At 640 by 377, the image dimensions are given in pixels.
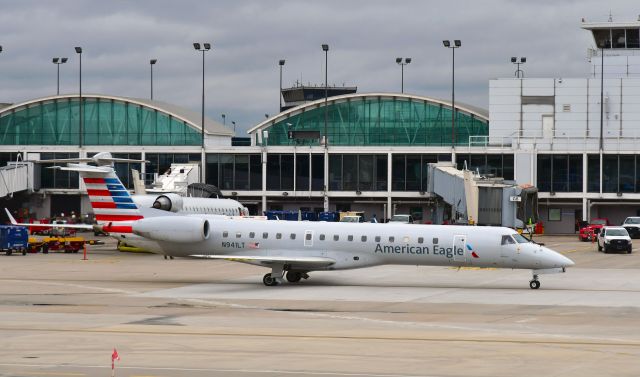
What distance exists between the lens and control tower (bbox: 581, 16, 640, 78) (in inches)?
3708

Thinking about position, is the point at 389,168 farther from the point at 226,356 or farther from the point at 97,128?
the point at 226,356

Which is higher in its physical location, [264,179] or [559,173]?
[559,173]

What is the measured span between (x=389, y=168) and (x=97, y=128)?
29.7m

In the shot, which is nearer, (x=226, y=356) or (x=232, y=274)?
(x=226, y=356)

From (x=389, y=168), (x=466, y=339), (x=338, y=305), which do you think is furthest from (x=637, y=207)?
(x=466, y=339)

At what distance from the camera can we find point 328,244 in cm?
4700

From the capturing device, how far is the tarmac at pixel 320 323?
26.2 metres

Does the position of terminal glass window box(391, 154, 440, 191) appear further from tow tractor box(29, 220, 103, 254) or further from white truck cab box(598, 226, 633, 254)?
tow tractor box(29, 220, 103, 254)

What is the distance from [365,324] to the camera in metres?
34.1

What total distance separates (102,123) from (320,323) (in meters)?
80.5

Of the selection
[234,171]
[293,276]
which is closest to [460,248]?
[293,276]

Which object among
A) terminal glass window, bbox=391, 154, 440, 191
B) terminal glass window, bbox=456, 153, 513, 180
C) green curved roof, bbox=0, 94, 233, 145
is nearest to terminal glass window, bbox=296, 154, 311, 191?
terminal glass window, bbox=391, 154, 440, 191

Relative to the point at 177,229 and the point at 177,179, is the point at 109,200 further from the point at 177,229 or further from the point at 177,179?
the point at 177,179

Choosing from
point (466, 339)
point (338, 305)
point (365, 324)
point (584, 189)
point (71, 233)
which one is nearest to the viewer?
point (466, 339)
